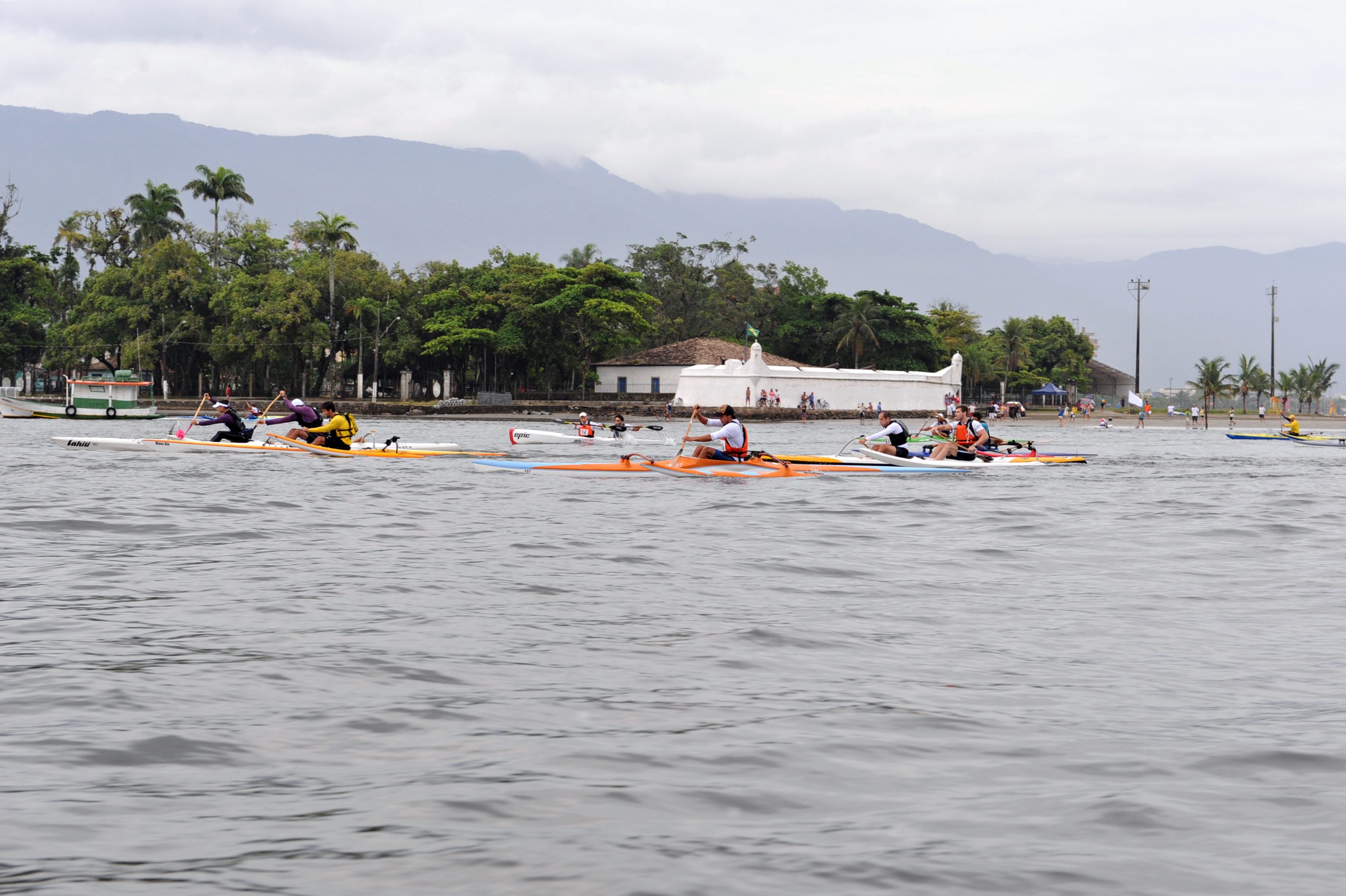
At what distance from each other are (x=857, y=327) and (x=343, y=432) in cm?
6255

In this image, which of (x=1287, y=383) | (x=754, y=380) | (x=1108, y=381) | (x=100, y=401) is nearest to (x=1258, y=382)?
(x=1287, y=383)

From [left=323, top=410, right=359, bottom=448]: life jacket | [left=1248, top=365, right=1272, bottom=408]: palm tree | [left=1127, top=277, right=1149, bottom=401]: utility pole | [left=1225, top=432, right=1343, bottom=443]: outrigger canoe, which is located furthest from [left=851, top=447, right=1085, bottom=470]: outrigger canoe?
[left=1248, top=365, right=1272, bottom=408]: palm tree

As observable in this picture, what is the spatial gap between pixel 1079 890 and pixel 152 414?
54.3m

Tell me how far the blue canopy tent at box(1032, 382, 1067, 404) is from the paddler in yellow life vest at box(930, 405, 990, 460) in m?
69.9

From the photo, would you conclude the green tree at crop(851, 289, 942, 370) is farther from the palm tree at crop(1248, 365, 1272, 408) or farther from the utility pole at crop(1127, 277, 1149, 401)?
the palm tree at crop(1248, 365, 1272, 408)

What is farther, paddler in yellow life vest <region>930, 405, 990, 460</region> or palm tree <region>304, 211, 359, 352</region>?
palm tree <region>304, 211, 359, 352</region>

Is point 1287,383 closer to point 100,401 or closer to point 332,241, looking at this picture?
point 332,241

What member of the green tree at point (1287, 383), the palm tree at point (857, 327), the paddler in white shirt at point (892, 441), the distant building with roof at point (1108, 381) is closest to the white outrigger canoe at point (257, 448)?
the paddler in white shirt at point (892, 441)

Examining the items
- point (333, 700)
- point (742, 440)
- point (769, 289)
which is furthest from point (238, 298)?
point (333, 700)

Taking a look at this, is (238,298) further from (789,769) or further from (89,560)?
(789,769)

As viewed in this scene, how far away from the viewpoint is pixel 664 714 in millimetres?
5816

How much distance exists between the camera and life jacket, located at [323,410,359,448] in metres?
23.2

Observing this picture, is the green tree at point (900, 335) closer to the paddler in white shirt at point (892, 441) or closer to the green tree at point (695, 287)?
the green tree at point (695, 287)

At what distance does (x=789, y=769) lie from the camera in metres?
4.91
